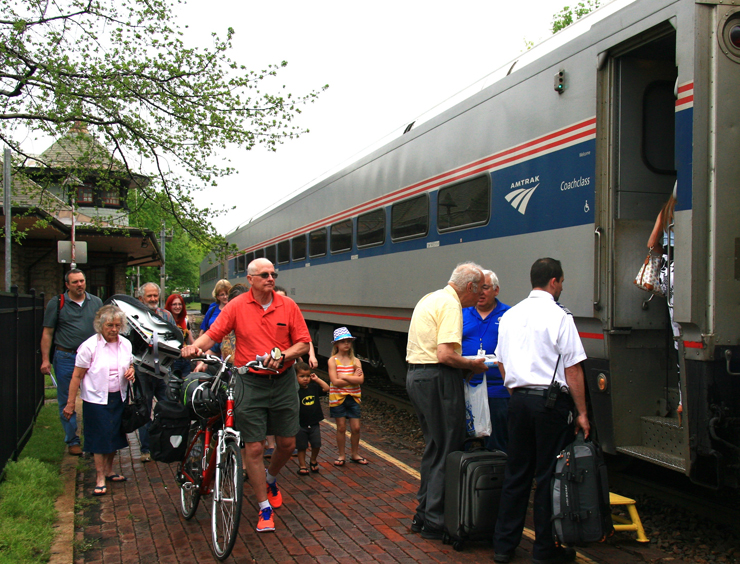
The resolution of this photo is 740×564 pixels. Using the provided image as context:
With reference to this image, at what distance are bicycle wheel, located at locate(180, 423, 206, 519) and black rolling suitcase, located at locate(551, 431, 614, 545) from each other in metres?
2.46

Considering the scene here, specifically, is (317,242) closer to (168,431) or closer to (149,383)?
(149,383)

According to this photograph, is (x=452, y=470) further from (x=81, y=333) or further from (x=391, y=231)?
(x=391, y=231)

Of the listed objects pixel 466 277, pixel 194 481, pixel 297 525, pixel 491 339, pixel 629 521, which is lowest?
pixel 297 525

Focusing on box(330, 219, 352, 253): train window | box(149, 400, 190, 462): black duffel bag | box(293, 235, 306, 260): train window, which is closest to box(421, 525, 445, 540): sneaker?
box(149, 400, 190, 462): black duffel bag

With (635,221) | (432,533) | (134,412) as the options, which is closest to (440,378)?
(432,533)

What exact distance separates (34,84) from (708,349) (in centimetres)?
1151

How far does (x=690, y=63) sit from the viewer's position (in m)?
3.99

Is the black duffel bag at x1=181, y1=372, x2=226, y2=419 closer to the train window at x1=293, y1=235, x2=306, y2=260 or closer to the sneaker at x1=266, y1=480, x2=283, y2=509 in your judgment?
the sneaker at x1=266, y1=480, x2=283, y2=509

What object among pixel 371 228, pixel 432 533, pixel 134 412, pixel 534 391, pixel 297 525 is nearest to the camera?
pixel 534 391

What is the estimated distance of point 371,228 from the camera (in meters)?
9.70

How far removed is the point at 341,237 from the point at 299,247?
2.93m

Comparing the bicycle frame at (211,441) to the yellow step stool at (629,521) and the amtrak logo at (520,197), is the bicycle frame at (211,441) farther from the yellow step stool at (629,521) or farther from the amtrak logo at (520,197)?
the amtrak logo at (520,197)

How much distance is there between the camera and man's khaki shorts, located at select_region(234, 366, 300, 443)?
14.7ft

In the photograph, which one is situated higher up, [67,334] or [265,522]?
[67,334]
